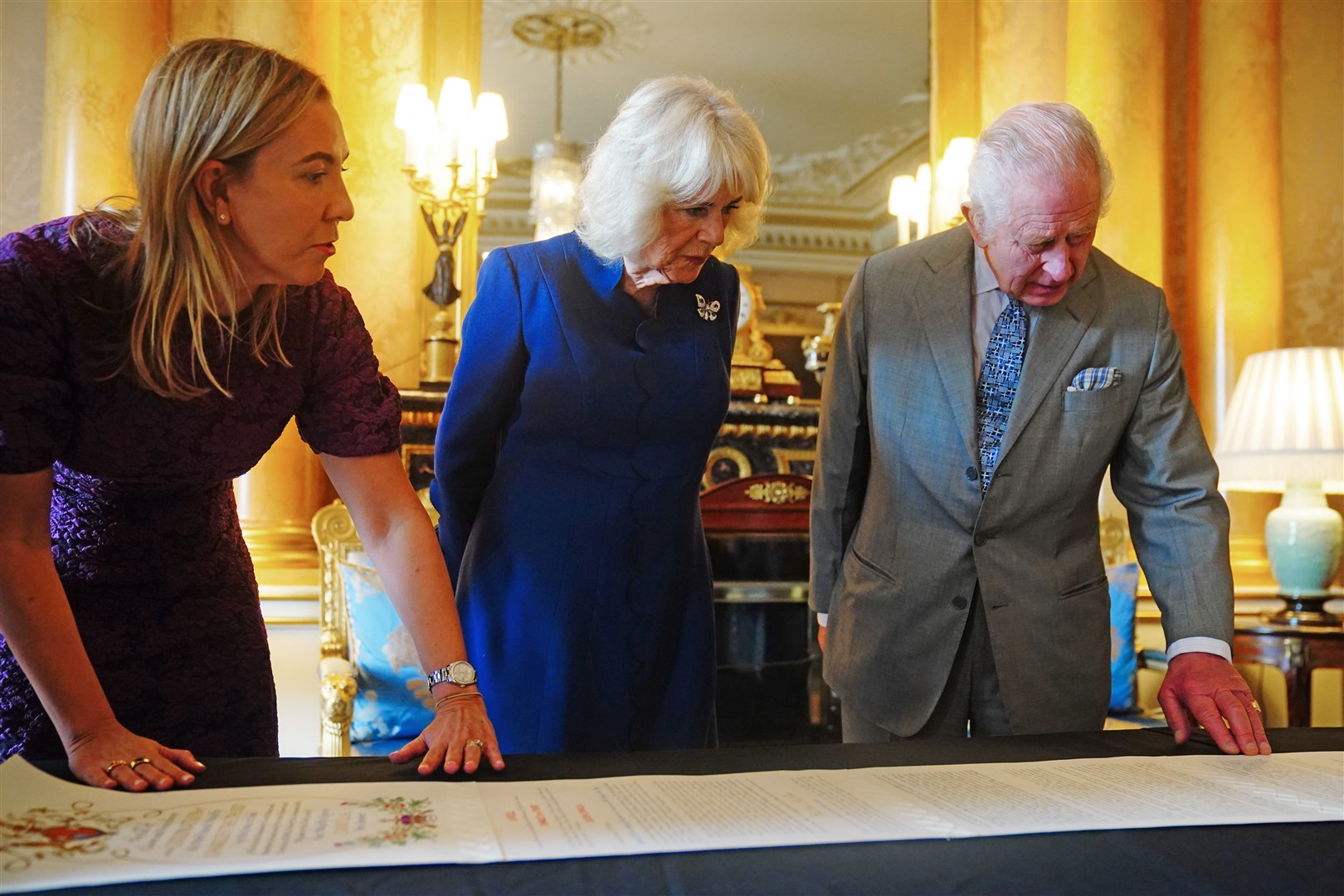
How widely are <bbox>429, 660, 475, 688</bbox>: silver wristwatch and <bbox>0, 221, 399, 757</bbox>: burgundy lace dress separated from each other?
0.93 feet

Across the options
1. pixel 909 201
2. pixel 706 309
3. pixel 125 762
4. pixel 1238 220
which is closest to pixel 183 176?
pixel 125 762

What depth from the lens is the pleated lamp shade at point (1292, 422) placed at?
326cm

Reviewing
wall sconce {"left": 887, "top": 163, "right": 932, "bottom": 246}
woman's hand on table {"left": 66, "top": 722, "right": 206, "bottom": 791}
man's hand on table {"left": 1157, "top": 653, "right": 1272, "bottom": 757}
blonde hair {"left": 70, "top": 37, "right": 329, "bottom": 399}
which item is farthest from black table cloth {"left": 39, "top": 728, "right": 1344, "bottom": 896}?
wall sconce {"left": 887, "top": 163, "right": 932, "bottom": 246}

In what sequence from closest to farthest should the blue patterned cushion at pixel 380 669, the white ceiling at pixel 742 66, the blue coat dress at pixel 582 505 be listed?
the blue coat dress at pixel 582 505, the blue patterned cushion at pixel 380 669, the white ceiling at pixel 742 66

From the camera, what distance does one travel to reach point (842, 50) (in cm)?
383

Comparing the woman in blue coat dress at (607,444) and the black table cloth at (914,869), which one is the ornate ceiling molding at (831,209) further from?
the black table cloth at (914,869)

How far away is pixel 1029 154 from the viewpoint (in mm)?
1545

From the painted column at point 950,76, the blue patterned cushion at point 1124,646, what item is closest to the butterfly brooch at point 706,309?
the blue patterned cushion at point 1124,646

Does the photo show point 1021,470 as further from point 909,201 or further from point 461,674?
point 909,201

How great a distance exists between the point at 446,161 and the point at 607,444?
2.03 metres

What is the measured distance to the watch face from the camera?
1254 millimetres

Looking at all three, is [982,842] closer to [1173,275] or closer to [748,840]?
[748,840]

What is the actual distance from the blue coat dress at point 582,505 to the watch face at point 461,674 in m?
0.37

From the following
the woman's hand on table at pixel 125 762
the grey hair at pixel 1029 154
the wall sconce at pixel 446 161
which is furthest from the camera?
the wall sconce at pixel 446 161
